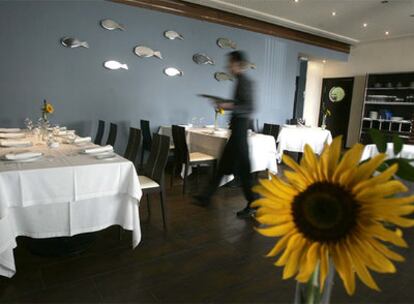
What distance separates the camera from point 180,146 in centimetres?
425

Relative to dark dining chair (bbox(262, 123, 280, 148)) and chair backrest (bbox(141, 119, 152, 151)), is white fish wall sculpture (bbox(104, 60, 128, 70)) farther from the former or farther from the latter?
dark dining chair (bbox(262, 123, 280, 148))

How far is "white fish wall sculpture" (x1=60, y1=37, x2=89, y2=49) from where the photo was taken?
16.1ft

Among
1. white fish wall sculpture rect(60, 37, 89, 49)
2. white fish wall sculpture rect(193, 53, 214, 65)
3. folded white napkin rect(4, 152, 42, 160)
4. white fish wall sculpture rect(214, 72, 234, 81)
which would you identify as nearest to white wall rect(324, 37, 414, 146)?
white fish wall sculpture rect(214, 72, 234, 81)

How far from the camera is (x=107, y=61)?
5.31 meters

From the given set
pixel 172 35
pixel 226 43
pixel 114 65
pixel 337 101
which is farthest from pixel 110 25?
pixel 337 101

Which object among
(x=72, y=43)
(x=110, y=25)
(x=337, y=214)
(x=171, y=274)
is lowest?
(x=171, y=274)

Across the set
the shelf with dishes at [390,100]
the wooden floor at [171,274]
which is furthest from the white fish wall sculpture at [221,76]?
the shelf with dishes at [390,100]

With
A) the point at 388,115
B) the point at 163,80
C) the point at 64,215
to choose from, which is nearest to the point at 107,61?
the point at 163,80

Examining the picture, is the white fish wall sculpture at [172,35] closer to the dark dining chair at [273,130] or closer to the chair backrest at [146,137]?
the chair backrest at [146,137]

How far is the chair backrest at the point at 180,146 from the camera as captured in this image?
413 cm

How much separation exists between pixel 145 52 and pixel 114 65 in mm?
610

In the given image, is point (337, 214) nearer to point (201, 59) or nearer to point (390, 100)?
point (201, 59)

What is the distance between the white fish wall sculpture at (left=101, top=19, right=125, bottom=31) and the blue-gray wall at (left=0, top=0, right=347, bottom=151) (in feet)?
0.24

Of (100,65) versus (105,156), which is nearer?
(105,156)
